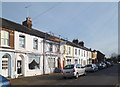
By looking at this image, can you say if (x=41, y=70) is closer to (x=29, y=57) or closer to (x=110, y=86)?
(x=29, y=57)

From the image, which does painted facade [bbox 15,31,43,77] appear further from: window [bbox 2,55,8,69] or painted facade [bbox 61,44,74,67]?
painted facade [bbox 61,44,74,67]

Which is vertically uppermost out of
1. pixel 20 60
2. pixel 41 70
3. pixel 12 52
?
pixel 12 52

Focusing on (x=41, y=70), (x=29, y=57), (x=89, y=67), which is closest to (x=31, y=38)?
(x=29, y=57)

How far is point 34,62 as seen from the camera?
1891 cm

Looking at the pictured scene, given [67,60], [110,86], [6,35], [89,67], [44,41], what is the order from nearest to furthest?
[110,86] → [6,35] → [44,41] → [89,67] → [67,60]

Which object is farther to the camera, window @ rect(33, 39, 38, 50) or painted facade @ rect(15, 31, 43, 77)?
window @ rect(33, 39, 38, 50)

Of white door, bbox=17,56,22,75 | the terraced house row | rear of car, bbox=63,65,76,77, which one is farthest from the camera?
white door, bbox=17,56,22,75

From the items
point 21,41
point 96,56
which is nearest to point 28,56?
point 21,41

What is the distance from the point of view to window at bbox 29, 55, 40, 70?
1808 centimetres

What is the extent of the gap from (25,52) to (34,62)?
2.76 m

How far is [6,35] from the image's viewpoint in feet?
48.8

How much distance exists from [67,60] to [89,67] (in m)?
6.73

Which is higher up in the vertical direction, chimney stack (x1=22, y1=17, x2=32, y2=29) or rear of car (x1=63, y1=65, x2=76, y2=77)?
chimney stack (x1=22, y1=17, x2=32, y2=29)

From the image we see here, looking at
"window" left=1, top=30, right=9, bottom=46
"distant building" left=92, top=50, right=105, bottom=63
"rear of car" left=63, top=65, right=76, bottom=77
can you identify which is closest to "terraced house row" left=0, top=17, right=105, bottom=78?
"window" left=1, top=30, right=9, bottom=46
